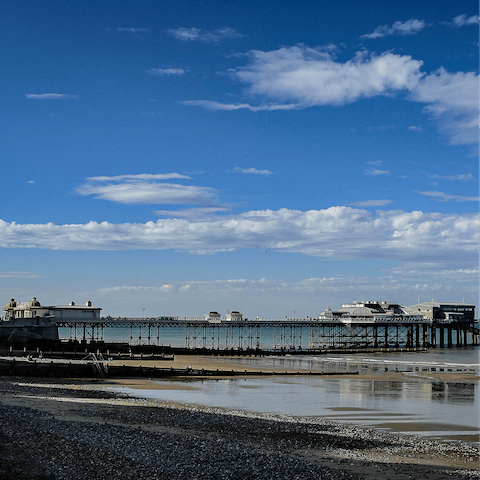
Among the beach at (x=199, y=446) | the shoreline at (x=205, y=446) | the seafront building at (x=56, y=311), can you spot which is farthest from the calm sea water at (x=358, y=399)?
the seafront building at (x=56, y=311)

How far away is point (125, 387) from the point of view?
45.0 meters

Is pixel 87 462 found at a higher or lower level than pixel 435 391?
higher

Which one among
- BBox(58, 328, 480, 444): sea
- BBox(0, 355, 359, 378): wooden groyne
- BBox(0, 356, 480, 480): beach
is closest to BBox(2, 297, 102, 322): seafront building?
BBox(0, 355, 359, 378): wooden groyne

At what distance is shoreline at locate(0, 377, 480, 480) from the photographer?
61.4ft

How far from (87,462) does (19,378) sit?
32406 mm

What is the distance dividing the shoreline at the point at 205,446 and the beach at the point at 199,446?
0.04 m

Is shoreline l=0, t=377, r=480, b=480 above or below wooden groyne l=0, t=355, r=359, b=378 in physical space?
above

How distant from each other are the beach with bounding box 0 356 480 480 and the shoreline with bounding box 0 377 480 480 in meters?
0.04

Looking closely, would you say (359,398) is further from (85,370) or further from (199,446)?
(85,370)

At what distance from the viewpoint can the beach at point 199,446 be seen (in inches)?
727

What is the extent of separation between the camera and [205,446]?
72.3ft

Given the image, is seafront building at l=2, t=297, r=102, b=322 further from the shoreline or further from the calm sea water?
the shoreline

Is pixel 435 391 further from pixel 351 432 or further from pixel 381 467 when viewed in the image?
pixel 381 467

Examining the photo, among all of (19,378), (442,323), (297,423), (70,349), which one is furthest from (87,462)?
(442,323)
